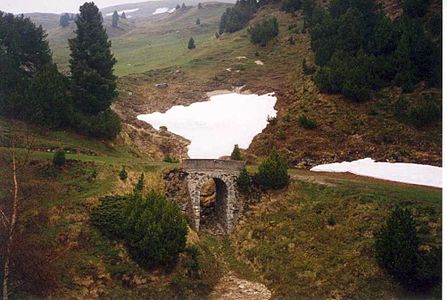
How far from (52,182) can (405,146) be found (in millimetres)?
36341

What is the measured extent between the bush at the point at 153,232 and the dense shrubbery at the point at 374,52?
1312 inches

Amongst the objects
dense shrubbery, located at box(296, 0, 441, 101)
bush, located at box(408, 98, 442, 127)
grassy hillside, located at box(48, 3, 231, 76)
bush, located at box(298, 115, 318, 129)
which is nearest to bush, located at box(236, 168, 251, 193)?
bush, located at box(298, 115, 318, 129)

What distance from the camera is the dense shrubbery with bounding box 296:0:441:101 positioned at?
51688mm

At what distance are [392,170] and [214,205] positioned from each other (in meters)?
18.3

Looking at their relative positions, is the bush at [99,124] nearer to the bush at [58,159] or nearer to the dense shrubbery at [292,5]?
the bush at [58,159]

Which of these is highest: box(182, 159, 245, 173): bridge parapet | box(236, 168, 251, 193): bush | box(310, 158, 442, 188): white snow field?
box(182, 159, 245, 173): bridge parapet

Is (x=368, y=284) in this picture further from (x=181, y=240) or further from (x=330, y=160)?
(x=330, y=160)

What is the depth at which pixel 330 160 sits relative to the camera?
156ft

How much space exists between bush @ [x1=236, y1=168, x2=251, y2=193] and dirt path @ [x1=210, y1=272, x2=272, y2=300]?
9.10 meters

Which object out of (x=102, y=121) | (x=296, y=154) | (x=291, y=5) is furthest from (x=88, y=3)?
(x=291, y=5)

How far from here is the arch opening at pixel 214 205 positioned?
38656mm

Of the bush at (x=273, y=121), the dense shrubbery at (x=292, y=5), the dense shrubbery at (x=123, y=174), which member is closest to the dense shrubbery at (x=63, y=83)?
the dense shrubbery at (x=123, y=174)

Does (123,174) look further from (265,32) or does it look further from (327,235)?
(265,32)

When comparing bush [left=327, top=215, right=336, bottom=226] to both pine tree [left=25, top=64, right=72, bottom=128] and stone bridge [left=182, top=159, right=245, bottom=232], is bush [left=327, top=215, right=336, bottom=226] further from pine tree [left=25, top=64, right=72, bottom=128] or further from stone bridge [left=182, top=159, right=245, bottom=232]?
pine tree [left=25, top=64, right=72, bottom=128]
